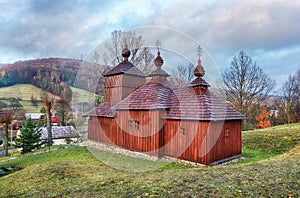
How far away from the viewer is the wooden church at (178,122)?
10.3 metres

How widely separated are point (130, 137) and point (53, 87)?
58.8 feet

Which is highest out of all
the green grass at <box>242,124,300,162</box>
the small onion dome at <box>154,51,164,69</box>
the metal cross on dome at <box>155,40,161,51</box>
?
the metal cross on dome at <box>155,40,161,51</box>

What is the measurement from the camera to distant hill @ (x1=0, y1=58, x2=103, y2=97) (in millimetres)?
24441

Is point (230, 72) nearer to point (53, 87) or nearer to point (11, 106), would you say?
point (53, 87)

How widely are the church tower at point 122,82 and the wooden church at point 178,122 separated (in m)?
0.94

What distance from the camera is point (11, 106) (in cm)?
4081

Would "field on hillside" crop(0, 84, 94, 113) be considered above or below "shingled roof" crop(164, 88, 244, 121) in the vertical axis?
above

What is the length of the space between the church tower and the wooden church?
94cm

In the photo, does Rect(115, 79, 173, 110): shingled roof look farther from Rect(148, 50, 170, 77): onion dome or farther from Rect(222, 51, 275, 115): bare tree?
Rect(222, 51, 275, 115): bare tree

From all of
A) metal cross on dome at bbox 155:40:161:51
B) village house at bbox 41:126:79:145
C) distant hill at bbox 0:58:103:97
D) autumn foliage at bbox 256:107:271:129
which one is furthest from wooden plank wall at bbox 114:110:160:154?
autumn foliage at bbox 256:107:271:129

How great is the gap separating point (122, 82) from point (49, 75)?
19.7 metres

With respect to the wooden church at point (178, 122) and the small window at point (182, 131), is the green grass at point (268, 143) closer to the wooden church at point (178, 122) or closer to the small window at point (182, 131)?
the wooden church at point (178, 122)

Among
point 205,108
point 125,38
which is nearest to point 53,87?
point 125,38

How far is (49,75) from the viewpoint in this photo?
30516 millimetres
